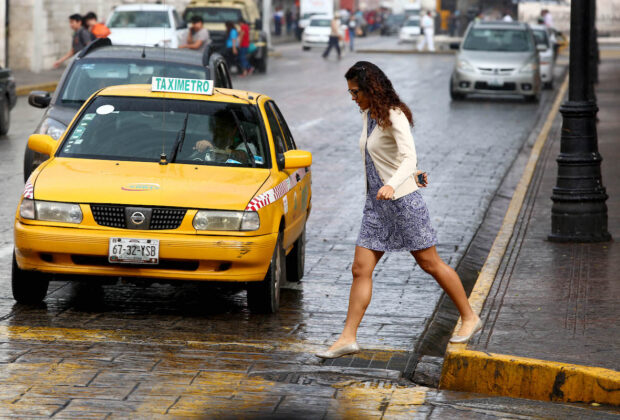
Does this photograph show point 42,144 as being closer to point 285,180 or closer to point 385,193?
point 285,180

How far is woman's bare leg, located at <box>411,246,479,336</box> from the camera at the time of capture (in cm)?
748

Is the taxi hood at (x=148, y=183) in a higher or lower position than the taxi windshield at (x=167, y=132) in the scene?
lower

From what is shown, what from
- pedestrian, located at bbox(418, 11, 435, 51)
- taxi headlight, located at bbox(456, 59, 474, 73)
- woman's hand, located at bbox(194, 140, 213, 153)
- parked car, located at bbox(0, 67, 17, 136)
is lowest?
pedestrian, located at bbox(418, 11, 435, 51)

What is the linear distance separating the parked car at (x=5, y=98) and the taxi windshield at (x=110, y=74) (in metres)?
7.61

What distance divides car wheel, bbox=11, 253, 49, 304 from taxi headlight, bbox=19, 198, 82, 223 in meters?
0.40

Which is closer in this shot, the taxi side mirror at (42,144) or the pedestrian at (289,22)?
the taxi side mirror at (42,144)

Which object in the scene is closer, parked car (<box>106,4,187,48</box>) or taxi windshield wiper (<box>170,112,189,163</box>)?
taxi windshield wiper (<box>170,112,189,163</box>)

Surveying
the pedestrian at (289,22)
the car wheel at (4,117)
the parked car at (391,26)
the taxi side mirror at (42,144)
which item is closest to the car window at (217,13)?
the car wheel at (4,117)

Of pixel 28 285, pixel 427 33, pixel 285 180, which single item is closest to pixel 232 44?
pixel 427 33

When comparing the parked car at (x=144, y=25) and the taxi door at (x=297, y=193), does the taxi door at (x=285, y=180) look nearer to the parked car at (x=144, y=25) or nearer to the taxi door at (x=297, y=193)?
the taxi door at (x=297, y=193)

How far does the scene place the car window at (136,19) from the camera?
3183 cm

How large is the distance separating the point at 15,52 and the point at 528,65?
56.8 ft

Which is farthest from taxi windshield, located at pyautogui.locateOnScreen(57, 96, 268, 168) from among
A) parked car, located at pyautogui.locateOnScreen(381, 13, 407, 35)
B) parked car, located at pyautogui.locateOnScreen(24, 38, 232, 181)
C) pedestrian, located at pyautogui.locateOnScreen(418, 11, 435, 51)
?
parked car, located at pyautogui.locateOnScreen(381, 13, 407, 35)

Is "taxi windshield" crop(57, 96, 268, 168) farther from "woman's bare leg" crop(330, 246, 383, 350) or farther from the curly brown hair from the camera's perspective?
the curly brown hair
